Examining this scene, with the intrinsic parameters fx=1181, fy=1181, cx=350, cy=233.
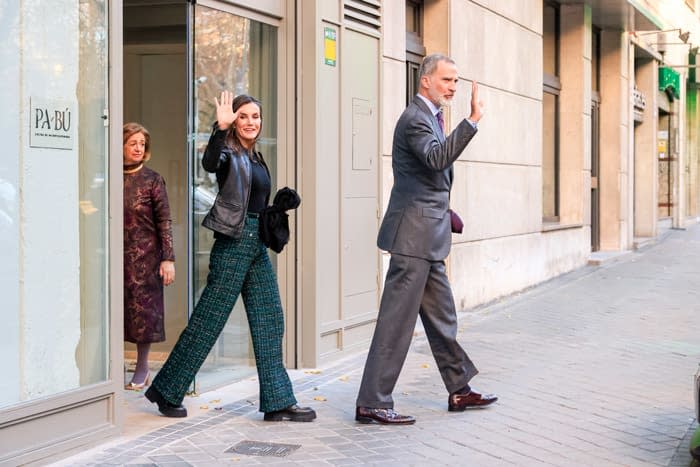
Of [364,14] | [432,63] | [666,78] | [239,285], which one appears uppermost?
[666,78]

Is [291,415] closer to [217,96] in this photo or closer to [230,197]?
[230,197]

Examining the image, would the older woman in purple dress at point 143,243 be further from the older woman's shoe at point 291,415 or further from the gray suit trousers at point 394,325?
the gray suit trousers at point 394,325

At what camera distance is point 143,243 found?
25.8 feet

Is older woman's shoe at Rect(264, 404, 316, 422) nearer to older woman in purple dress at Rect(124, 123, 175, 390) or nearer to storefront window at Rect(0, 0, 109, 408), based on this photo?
storefront window at Rect(0, 0, 109, 408)

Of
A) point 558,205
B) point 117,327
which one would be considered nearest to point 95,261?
point 117,327

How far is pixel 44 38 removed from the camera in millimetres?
5785

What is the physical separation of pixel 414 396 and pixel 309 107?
2.36 m

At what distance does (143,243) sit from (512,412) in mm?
2674

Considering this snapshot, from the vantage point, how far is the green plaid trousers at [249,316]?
6641 mm

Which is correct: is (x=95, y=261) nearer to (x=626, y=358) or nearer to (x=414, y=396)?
(x=414, y=396)

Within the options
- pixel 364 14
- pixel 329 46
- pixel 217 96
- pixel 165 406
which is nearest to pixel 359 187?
pixel 329 46

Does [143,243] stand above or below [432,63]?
below

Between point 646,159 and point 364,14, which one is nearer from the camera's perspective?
point 364,14

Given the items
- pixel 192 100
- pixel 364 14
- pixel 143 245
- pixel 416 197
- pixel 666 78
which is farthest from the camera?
pixel 666 78
